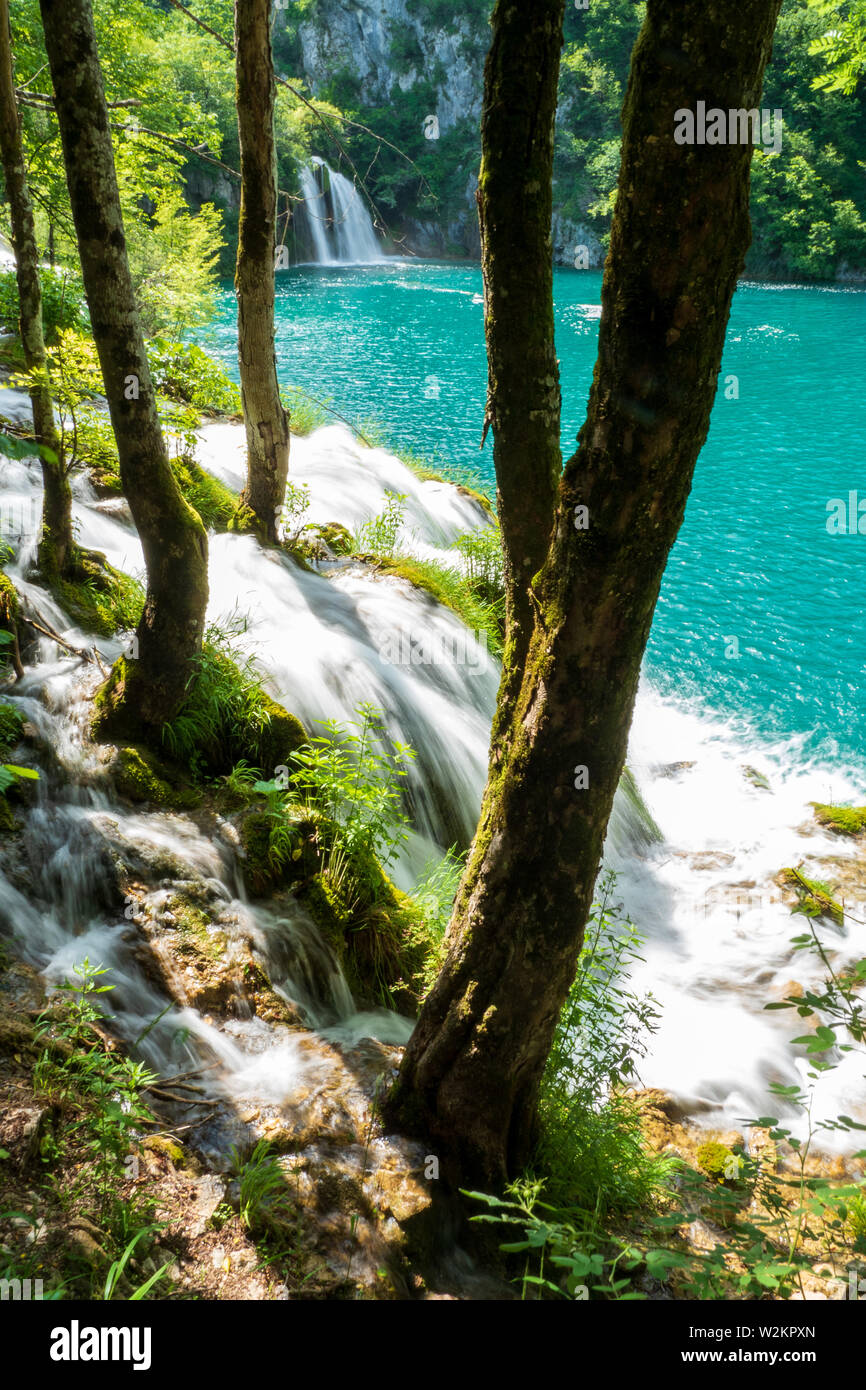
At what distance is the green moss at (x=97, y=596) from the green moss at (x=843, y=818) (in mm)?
6444

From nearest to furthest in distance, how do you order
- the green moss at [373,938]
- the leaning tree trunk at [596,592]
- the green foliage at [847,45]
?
1. the leaning tree trunk at [596,592]
2. the green moss at [373,938]
3. the green foliage at [847,45]

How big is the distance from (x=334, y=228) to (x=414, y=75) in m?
20.4

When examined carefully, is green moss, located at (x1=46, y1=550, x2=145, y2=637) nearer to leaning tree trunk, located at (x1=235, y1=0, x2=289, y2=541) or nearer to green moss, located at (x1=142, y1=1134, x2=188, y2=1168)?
leaning tree trunk, located at (x1=235, y1=0, x2=289, y2=541)

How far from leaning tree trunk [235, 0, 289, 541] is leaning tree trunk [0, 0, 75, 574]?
2.02m

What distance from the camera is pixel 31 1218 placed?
2.46 meters

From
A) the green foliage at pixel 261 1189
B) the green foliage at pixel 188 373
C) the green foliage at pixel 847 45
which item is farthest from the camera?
the green foliage at pixel 847 45

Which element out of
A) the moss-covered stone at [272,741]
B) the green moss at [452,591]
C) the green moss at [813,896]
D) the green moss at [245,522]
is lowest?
the green moss at [813,896]

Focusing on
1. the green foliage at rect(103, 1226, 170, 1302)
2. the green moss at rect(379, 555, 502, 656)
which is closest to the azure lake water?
the green moss at rect(379, 555, 502, 656)

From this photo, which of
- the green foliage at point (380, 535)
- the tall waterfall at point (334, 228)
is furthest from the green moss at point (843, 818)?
the tall waterfall at point (334, 228)

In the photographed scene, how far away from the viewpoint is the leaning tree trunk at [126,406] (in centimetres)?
405

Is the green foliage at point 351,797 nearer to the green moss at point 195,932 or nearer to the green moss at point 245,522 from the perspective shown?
the green moss at point 195,932

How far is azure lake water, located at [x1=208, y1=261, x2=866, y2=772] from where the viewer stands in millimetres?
10383
